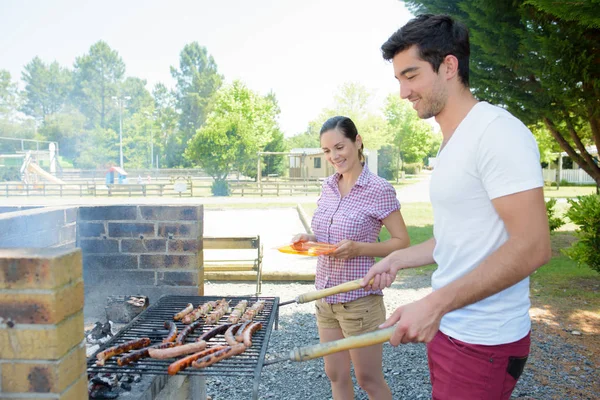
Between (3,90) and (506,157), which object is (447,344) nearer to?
(506,157)

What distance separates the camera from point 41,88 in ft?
102

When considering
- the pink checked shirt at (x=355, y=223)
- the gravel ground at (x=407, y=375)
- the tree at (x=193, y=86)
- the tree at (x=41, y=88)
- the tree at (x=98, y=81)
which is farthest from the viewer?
the tree at (x=193, y=86)

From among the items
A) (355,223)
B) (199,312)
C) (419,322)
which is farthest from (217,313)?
(419,322)

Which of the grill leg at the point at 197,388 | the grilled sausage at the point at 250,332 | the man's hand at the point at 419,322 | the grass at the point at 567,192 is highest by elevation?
the man's hand at the point at 419,322

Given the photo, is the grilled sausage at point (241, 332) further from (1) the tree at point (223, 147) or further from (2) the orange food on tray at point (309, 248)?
(1) the tree at point (223, 147)

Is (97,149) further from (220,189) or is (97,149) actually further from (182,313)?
(182,313)

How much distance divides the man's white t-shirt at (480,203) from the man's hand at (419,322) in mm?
179

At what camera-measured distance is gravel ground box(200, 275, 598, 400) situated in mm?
4039

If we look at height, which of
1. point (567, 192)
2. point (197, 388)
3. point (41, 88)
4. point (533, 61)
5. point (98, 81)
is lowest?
point (197, 388)

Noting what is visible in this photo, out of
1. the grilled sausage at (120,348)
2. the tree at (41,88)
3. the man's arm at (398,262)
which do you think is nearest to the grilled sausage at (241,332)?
the grilled sausage at (120,348)

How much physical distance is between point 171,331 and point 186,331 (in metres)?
0.08

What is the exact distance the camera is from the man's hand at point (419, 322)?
1.59 meters

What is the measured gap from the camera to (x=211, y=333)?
2512 mm

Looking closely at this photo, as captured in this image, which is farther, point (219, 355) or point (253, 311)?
point (253, 311)
